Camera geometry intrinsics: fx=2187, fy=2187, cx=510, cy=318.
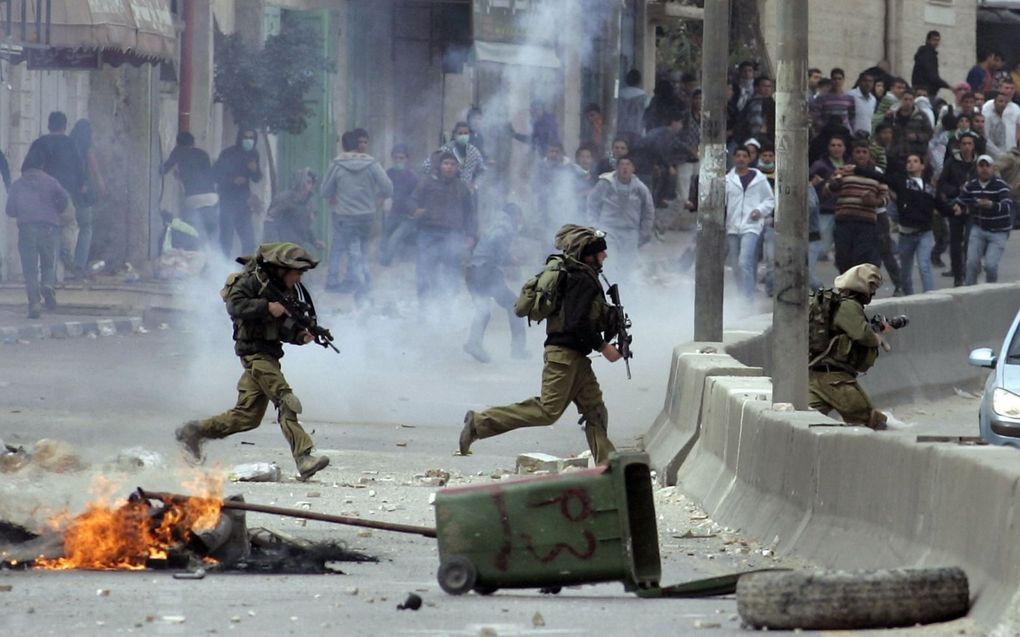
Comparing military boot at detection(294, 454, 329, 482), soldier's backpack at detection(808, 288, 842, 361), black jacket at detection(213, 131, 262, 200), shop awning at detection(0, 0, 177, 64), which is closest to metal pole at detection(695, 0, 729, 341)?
soldier's backpack at detection(808, 288, 842, 361)

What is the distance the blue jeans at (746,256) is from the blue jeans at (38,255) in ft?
22.1

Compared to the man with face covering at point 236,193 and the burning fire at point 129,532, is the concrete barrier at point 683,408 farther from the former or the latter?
the man with face covering at point 236,193

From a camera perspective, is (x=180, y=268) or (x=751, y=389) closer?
(x=751, y=389)

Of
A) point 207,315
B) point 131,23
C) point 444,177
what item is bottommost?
point 207,315

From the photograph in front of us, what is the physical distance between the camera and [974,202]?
23.0 metres

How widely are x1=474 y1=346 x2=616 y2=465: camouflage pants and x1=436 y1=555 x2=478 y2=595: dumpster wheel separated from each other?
14.7 feet

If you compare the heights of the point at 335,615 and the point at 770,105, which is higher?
the point at 770,105

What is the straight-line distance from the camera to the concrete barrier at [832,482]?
246 inches

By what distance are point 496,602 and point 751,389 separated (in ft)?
11.9

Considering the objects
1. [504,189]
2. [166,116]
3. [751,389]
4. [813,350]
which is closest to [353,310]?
[504,189]

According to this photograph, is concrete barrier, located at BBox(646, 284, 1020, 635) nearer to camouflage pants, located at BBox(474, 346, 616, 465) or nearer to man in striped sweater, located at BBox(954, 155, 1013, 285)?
camouflage pants, located at BBox(474, 346, 616, 465)

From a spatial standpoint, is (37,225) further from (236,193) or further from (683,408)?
(683,408)

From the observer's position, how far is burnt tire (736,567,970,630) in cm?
636

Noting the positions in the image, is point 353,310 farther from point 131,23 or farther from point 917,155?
point 917,155
